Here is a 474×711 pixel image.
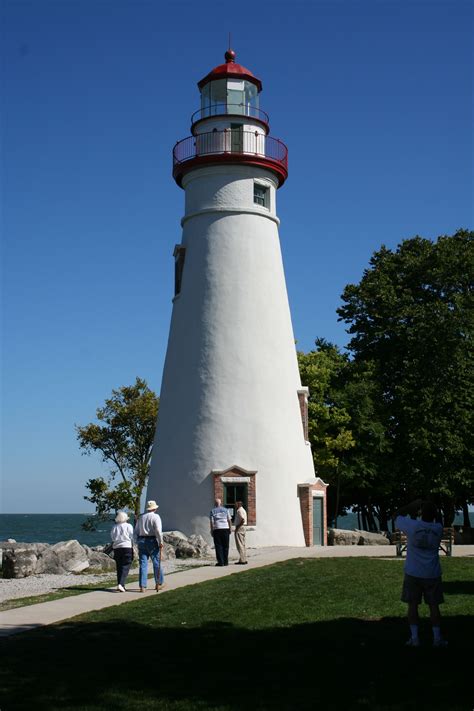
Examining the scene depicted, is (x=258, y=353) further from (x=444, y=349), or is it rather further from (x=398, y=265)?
(x=398, y=265)

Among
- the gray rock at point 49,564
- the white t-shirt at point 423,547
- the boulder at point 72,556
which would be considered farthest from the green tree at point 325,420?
the white t-shirt at point 423,547

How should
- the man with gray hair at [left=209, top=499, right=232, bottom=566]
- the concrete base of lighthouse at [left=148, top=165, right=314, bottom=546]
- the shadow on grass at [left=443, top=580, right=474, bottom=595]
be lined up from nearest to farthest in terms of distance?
the shadow on grass at [left=443, top=580, right=474, bottom=595] < the man with gray hair at [left=209, top=499, right=232, bottom=566] < the concrete base of lighthouse at [left=148, top=165, right=314, bottom=546]

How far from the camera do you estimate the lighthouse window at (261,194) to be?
30.7 meters

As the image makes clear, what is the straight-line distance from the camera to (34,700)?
7.43 metres

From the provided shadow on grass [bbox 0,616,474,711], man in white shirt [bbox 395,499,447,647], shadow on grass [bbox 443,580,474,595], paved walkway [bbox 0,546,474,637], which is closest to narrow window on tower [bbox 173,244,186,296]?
paved walkway [bbox 0,546,474,637]

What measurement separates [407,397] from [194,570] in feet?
70.2

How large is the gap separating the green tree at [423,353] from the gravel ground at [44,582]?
18255mm

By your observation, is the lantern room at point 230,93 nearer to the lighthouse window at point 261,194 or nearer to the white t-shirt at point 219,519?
the lighthouse window at point 261,194

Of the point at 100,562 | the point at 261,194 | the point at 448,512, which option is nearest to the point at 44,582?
the point at 100,562

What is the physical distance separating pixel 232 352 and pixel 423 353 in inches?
549

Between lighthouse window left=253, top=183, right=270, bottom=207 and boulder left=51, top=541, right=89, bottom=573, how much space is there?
587 inches

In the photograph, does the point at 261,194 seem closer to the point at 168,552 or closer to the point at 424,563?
the point at 168,552

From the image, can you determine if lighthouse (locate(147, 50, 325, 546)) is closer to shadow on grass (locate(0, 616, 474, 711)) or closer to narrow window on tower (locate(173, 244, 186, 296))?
narrow window on tower (locate(173, 244, 186, 296))

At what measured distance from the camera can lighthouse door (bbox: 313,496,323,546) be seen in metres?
30.4
